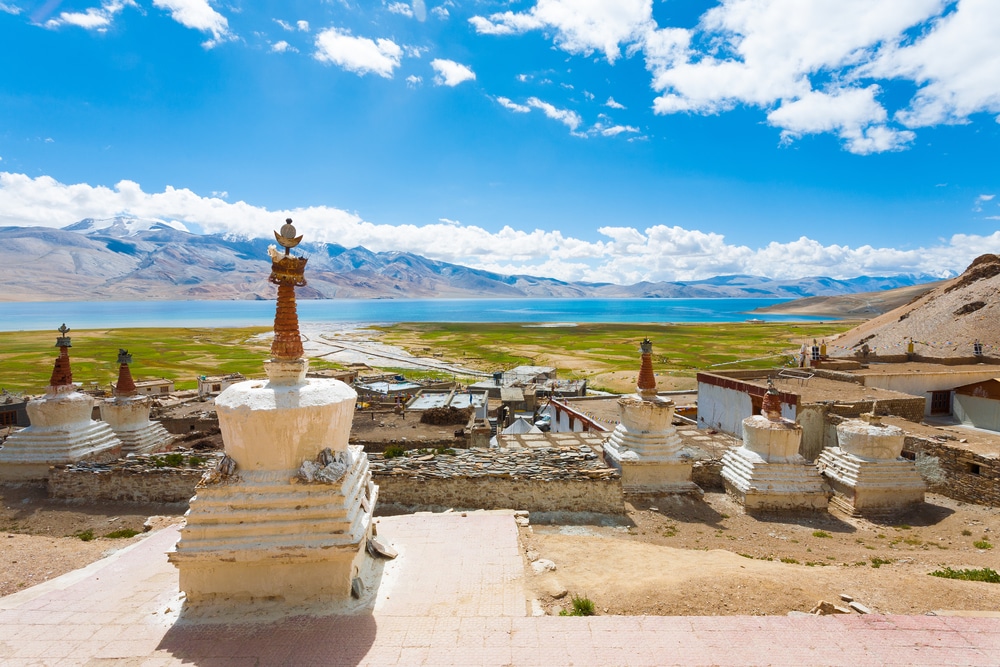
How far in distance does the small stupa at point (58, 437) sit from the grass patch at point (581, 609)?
17407 millimetres

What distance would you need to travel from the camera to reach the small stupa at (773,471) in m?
15.9

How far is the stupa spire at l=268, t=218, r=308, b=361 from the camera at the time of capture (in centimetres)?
902

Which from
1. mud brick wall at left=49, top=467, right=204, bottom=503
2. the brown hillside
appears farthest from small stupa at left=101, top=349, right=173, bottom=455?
the brown hillside

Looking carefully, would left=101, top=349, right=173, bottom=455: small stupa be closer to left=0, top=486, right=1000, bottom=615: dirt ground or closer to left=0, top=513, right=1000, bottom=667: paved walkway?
left=0, top=486, right=1000, bottom=615: dirt ground

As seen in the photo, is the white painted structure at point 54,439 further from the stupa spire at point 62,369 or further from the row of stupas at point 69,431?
the stupa spire at point 62,369

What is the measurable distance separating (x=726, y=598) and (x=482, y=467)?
25.0ft

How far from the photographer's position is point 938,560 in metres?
12.0

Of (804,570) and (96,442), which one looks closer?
(804,570)

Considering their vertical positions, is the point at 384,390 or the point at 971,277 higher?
the point at 971,277

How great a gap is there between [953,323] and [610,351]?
43727 millimetres

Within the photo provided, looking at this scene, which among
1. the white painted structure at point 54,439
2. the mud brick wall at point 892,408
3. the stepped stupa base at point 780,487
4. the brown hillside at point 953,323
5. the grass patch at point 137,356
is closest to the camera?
the stepped stupa base at point 780,487

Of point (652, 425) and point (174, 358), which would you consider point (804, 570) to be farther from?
point (174, 358)

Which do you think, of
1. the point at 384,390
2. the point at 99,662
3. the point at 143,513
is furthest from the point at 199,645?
the point at 384,390

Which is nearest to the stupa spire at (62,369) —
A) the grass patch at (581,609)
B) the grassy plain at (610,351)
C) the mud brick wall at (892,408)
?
the grass patch at (581,609)
